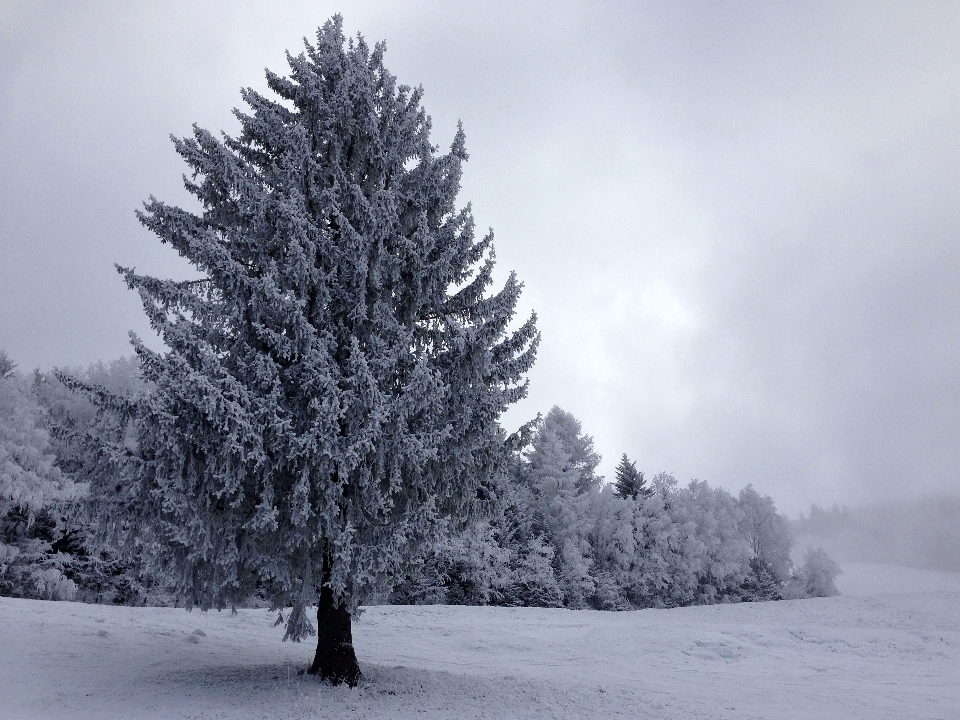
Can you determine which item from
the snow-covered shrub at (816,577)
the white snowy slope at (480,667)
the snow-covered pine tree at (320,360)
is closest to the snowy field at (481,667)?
the white snowy slope at (480,667)

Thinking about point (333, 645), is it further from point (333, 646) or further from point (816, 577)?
point (816, 577)

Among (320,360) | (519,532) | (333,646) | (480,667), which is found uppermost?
(320,360)

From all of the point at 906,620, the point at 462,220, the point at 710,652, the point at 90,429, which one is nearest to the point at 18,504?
the point at 90,429

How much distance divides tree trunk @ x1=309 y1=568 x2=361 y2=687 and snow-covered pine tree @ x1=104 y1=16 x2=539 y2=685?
0.03 metres

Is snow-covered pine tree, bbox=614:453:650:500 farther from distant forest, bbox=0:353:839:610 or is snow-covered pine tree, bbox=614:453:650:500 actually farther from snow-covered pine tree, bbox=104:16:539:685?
snow-covered pine tree, bbox=104:16:539:685

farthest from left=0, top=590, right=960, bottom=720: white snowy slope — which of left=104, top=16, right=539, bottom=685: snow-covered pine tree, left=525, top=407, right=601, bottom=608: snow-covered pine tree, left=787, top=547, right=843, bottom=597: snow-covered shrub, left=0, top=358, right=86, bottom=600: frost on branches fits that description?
left=787, top=547, right=843, bottom=597: snow-covered shrub

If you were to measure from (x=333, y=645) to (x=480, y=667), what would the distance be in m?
5.08

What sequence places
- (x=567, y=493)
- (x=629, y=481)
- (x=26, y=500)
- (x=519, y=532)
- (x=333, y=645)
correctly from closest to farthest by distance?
1. (x=333, y=645)
2. (x=26, y=500)
3. (x=519, y=532)
4. (x=567, y=493)
5. (x=629, y=481)

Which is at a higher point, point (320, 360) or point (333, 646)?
point (320, 360)

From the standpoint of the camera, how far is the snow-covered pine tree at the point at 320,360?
26.5ft

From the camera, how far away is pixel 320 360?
8.66m

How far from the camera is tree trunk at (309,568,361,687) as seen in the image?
9578 millimetres

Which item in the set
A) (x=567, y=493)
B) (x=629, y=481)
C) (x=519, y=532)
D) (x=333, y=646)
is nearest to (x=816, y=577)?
(x=629, y=481)

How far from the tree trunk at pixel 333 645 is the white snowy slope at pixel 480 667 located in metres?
0.30
